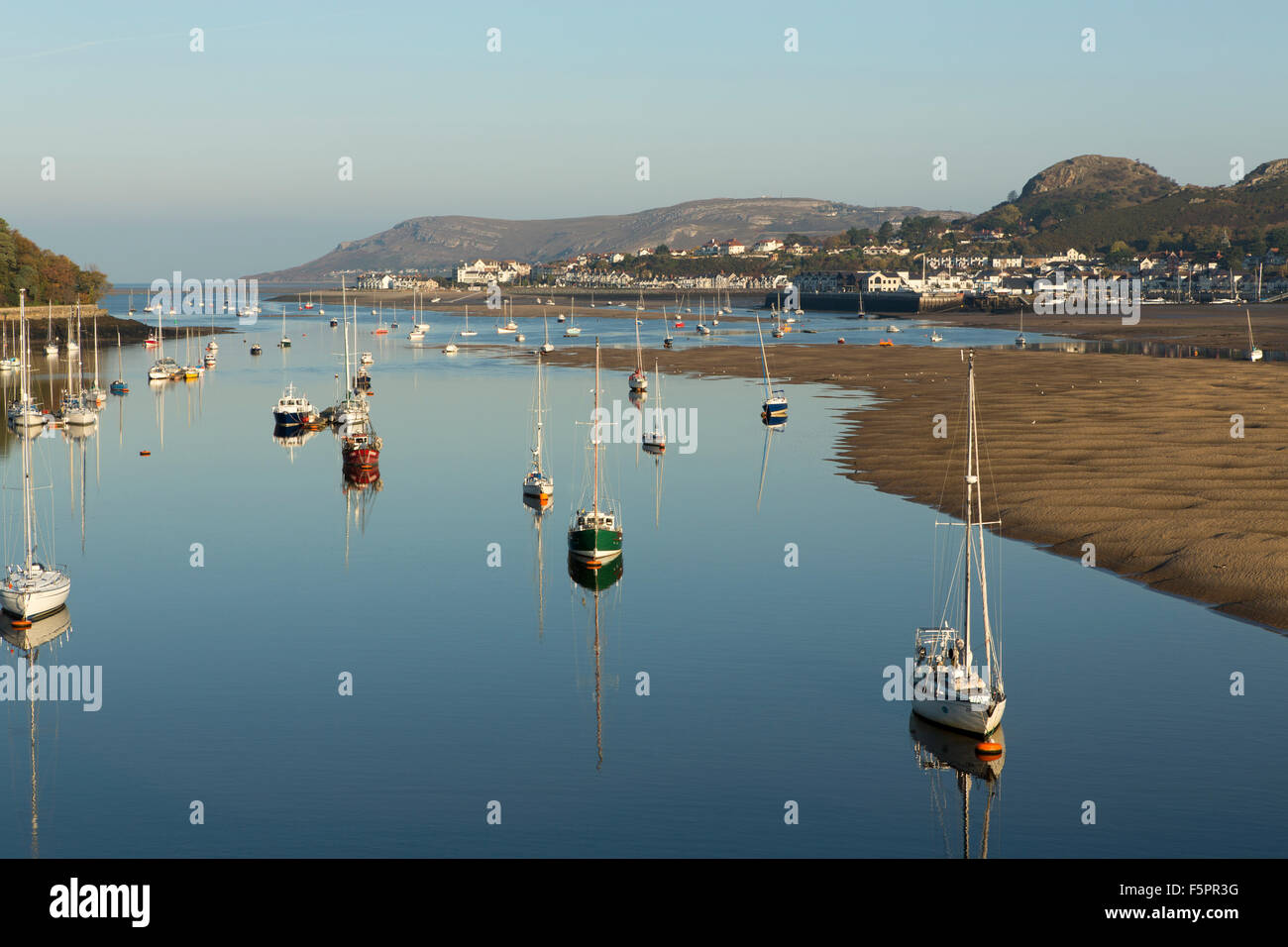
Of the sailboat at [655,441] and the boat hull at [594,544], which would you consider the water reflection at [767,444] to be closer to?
the sailboat at [655,441]

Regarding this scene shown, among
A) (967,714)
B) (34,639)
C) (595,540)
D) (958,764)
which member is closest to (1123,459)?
(595,540)

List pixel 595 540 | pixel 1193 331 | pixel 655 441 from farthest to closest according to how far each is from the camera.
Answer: pixel 1193 331
pixel 655 441
pixel 595 540

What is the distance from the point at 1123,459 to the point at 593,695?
3818cm

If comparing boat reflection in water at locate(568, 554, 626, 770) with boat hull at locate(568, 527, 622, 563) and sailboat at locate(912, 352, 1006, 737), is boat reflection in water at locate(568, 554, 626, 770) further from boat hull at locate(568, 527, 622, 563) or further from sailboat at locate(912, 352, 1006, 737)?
sailboat at locate(912, 352, 1006, 737)

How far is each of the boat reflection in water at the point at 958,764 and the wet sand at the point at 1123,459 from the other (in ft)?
43.2

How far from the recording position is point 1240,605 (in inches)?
1550

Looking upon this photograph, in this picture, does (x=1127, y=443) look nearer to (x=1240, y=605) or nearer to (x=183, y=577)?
(x=1240, y=605)

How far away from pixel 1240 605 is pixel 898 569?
11.5 m

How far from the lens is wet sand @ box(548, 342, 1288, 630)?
44281mm

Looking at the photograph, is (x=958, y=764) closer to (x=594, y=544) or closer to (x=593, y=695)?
(x=593, y=695)

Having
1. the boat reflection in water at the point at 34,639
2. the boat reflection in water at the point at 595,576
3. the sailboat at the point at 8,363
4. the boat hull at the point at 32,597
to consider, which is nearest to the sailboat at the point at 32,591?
the boat hull at the point at 32,597

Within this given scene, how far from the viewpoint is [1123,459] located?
63.0m

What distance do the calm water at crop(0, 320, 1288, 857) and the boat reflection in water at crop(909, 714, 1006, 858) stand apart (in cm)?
17
